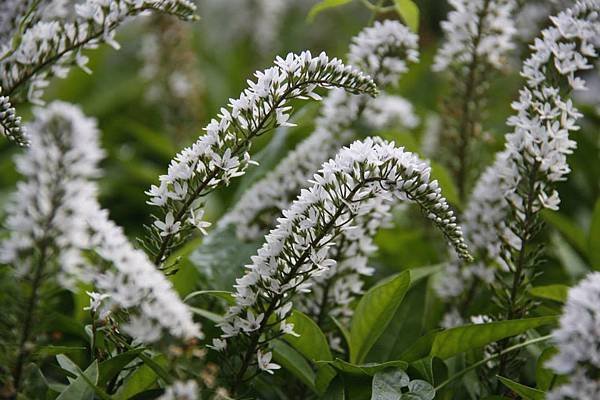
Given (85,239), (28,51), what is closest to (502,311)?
(85,239)

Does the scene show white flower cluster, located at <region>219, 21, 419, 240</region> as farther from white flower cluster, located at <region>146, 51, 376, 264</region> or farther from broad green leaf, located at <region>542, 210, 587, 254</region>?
broad green leaf, located at <region>542, 210, 587, 254</region>

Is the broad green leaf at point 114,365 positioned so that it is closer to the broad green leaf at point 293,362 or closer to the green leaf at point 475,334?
the broad green leaf at point 293,362

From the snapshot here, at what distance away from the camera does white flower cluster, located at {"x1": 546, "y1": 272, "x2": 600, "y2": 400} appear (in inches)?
31.3

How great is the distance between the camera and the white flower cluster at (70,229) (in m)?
0.79

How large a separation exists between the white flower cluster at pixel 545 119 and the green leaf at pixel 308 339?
0.33 meters

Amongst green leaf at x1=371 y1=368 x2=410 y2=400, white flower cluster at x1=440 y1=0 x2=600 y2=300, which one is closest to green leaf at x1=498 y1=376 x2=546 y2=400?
green leaf at x1=371 y1=368 x2=410 y2=400

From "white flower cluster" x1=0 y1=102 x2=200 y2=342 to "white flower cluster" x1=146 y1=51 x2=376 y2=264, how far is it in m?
0.18

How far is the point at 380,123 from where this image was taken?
5.25 ft

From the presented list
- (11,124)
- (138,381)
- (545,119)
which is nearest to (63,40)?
(11,124)

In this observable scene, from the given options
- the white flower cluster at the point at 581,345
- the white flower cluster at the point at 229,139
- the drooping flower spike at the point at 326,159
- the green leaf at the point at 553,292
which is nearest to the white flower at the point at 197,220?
the white flower cluster at the point at 229,139

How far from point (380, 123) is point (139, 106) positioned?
1696 mm

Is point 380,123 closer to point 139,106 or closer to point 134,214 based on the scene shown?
point 134,214

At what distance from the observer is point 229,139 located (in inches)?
40.8

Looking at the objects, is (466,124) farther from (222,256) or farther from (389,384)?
(389,384)
